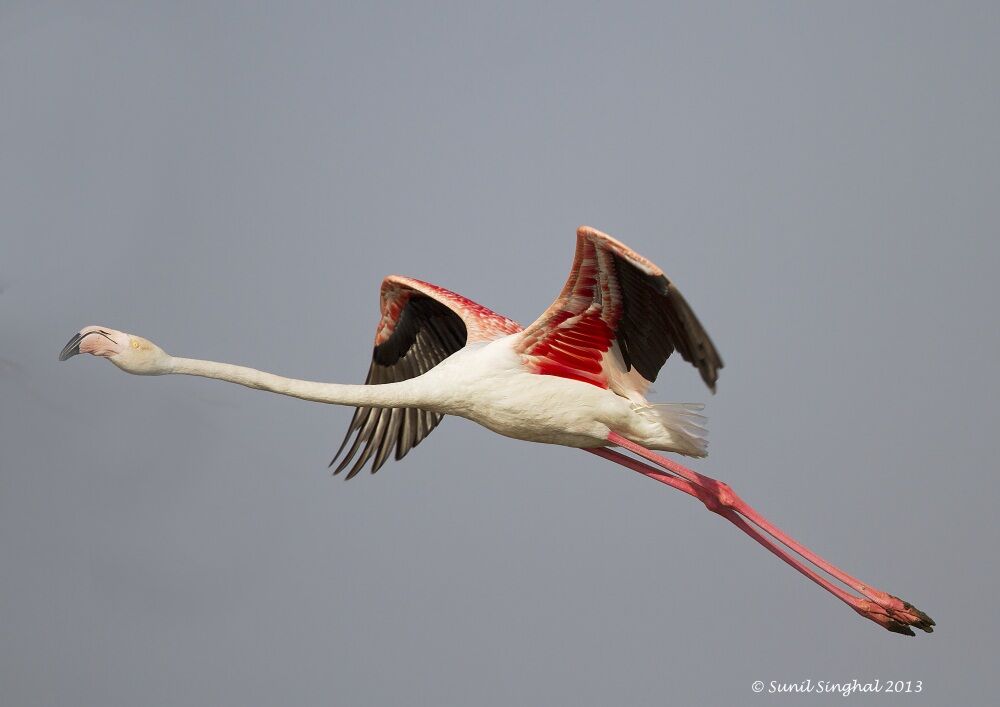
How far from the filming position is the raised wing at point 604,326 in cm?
1099

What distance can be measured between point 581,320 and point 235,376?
2.89 m

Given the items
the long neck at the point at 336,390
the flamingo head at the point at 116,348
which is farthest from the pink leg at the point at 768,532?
the flamingo head at the point at 116,348

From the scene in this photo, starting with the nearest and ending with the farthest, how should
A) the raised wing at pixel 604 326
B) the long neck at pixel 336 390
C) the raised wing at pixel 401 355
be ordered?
1. the raised wing at pixel 604 326
2. the long neck at pixel 336 390
3. the raised wing at pixel 401 355

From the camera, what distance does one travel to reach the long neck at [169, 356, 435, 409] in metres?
11.7

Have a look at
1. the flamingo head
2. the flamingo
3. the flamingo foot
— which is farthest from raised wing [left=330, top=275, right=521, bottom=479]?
the flamingo foot

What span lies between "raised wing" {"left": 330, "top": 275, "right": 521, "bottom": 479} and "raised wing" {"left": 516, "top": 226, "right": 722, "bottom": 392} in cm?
229

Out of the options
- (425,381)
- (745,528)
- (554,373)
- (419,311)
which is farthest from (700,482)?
(419,311)

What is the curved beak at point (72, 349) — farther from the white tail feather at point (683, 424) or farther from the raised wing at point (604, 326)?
the white tail feather at point (683, 424)

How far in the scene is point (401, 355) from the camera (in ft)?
48.3

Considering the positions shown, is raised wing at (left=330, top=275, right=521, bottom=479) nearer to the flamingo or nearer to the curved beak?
the flamingo

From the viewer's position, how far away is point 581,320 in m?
11.7

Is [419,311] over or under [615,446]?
over

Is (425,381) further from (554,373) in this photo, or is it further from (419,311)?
(419,311)

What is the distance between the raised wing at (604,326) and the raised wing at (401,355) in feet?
7.51
